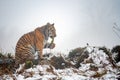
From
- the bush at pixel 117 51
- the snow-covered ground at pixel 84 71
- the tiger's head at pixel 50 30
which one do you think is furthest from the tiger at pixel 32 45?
the bush at pixel 117 51

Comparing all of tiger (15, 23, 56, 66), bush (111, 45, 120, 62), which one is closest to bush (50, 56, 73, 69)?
tiger (15, 23, 56, 66)

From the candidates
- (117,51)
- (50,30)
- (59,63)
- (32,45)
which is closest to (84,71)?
(59,63)

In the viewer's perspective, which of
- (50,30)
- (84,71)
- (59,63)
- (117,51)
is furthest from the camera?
(50,30)

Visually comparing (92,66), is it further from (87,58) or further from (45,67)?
(45,67)

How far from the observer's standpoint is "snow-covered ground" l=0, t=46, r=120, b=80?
478cm

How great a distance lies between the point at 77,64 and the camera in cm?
693

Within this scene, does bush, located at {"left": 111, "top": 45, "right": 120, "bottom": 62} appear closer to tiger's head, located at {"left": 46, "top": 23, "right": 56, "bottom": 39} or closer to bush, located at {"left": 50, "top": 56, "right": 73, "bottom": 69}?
bush, located at {"left": 50, "top": 56, "right": 73, "bottom": 69}

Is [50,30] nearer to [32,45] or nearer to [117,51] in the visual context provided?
[32,45]

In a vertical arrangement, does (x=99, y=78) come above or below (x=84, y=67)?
below

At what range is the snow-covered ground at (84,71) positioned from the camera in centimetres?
478

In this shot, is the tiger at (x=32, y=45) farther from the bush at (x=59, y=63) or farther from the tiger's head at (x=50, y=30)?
the bush at (x=59, y=63)

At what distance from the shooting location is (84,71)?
6.08 metres

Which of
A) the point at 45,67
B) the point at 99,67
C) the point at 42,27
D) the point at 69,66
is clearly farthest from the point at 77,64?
Answer: the point at 42,27

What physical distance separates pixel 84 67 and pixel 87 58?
59 centimetres
